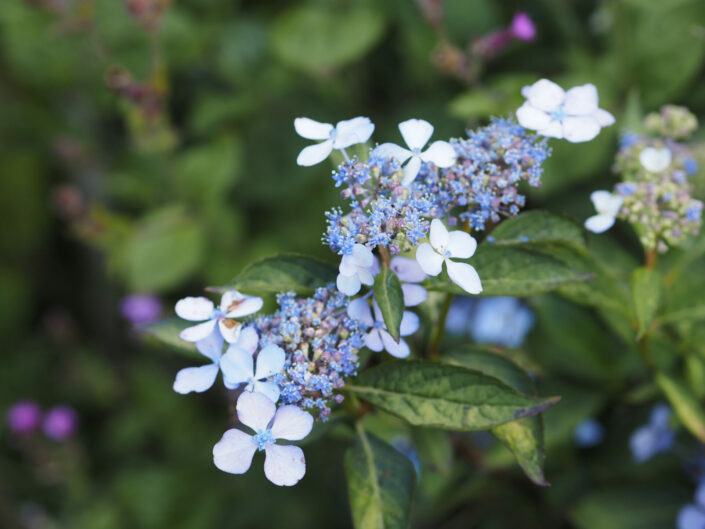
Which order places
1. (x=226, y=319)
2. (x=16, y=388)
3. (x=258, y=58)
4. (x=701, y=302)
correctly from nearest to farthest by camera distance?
(x=226, y=319) → (x=701, y=302) → (x=258, y=58) → (x=16, y=388)

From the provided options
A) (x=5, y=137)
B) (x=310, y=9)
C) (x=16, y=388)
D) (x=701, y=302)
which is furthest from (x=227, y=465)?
(x=5, y=137)

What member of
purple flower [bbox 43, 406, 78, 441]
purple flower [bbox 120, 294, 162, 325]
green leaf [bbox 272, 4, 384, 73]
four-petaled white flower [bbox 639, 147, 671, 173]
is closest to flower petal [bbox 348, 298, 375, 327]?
four-petaled white flower [bbox 639, 147, 671, 173]

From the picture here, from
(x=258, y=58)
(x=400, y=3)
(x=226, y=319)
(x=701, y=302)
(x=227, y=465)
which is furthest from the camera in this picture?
(x=258, y=58)

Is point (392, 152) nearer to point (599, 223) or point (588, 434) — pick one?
point (599, 223)

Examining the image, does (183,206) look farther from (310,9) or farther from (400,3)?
(400,3)

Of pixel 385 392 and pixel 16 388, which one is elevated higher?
pixel 16 388

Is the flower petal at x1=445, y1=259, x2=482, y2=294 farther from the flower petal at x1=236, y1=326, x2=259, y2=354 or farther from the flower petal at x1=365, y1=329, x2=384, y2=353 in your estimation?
the flower petal at x1=236, y1=326, x2=259, y2=354

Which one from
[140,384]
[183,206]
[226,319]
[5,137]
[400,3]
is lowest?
[226,319]

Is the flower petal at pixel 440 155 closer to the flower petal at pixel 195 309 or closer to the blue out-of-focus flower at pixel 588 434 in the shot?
the flower petal at pixel 195 309
